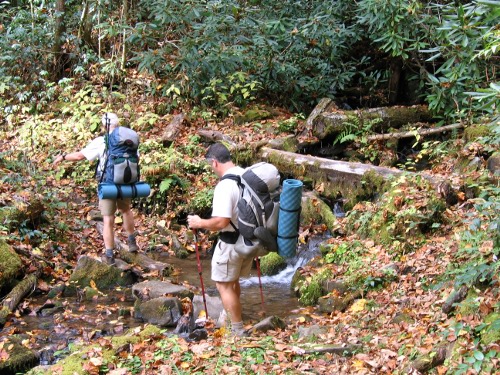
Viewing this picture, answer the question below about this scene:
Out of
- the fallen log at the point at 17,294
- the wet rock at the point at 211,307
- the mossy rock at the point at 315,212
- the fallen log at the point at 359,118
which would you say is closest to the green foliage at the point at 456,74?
the fallen log at the point at 359,118

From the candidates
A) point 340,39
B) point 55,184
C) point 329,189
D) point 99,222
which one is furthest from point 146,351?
point 340,39

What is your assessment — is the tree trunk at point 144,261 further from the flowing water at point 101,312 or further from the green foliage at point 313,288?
the green foliage at point 313,288

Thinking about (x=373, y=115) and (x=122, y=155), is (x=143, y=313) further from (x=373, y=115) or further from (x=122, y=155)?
(x=373, y=115)

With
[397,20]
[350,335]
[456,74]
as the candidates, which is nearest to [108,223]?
[350,335]

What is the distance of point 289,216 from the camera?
6.13 m

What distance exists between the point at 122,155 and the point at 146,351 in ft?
12.2

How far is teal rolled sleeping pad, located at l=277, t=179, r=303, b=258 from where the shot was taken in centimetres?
608

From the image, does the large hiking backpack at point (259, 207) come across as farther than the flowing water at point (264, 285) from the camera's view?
No

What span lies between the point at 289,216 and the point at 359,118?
25.2 feet

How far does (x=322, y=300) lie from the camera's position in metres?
8.05

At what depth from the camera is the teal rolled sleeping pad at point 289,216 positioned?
239 inches

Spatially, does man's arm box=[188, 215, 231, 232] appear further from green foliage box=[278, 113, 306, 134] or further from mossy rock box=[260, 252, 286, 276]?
green foliage box=[278, 113, 306, 134]

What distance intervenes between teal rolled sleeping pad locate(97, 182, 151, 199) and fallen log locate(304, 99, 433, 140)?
218 inches

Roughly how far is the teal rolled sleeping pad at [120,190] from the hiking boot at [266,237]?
10.5 ft
